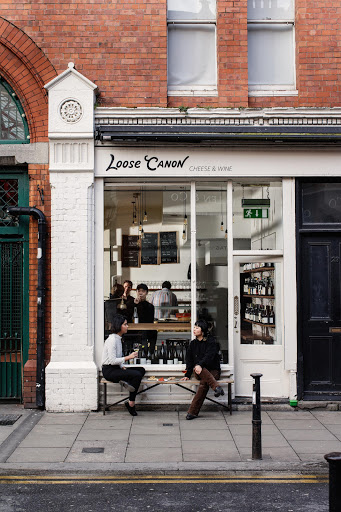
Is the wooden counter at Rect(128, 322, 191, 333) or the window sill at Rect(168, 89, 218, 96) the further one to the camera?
the window sill at Rect(168, 89, 218, 96)

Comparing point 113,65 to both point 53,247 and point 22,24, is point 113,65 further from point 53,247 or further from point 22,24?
point 53,247

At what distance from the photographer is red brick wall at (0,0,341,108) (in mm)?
10219

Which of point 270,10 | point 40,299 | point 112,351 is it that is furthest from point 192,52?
point 112,351

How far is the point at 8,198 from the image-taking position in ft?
34.2

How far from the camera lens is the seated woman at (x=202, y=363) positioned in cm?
928

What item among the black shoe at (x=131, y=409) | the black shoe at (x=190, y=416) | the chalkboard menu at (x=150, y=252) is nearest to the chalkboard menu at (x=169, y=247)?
the chalkboard menu at (x=150, y=252)

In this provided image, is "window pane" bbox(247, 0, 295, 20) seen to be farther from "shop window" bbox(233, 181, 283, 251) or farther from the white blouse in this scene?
the white blouse

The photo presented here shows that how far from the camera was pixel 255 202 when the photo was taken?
34.2 feet

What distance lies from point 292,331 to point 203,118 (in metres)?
3.75

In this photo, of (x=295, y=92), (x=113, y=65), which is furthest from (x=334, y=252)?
(x=113, y=65)

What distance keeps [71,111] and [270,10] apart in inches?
151

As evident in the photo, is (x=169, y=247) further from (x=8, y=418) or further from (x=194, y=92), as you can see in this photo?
(x=8, y=418)

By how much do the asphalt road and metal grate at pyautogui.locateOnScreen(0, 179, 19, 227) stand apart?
4.72 metres

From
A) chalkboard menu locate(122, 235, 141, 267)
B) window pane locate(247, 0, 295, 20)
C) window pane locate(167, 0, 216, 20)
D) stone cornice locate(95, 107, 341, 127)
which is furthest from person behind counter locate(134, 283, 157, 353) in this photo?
window pane locate(247, 0, 295, 20)
